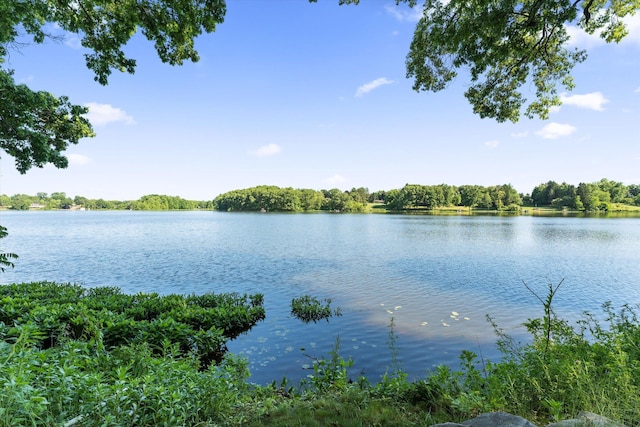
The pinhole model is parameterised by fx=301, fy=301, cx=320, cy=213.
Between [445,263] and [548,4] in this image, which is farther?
[445,263]

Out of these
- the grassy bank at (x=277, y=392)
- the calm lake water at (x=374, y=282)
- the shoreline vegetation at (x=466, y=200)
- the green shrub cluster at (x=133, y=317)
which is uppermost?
the shoreline vegetation at (x=466, y=200)

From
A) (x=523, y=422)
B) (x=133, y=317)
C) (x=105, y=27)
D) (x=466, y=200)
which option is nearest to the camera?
(x=523, y=422)

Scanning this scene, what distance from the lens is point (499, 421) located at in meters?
3.47

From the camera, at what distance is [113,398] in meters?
3.38

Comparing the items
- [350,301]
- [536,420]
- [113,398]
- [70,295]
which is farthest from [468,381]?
[70,295]

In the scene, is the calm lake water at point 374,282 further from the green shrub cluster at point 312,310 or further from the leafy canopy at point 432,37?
the leafy canopy at point 432,37

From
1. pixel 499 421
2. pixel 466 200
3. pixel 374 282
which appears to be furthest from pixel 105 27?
pixel 466 200

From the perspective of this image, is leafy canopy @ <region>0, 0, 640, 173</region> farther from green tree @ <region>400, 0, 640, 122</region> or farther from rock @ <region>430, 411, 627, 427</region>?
rock @ <region>430, 411, 627, 427</region>

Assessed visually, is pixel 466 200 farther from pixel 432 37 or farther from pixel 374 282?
pixel 432 37

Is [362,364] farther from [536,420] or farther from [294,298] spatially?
[294,298]

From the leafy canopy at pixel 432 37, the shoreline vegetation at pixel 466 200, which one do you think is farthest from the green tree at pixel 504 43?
the shoreline vegetation at pixel 466 200

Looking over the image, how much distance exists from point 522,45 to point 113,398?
1160cm

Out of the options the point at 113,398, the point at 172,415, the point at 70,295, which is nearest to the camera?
the point at 113,398

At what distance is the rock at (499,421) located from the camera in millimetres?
3405
